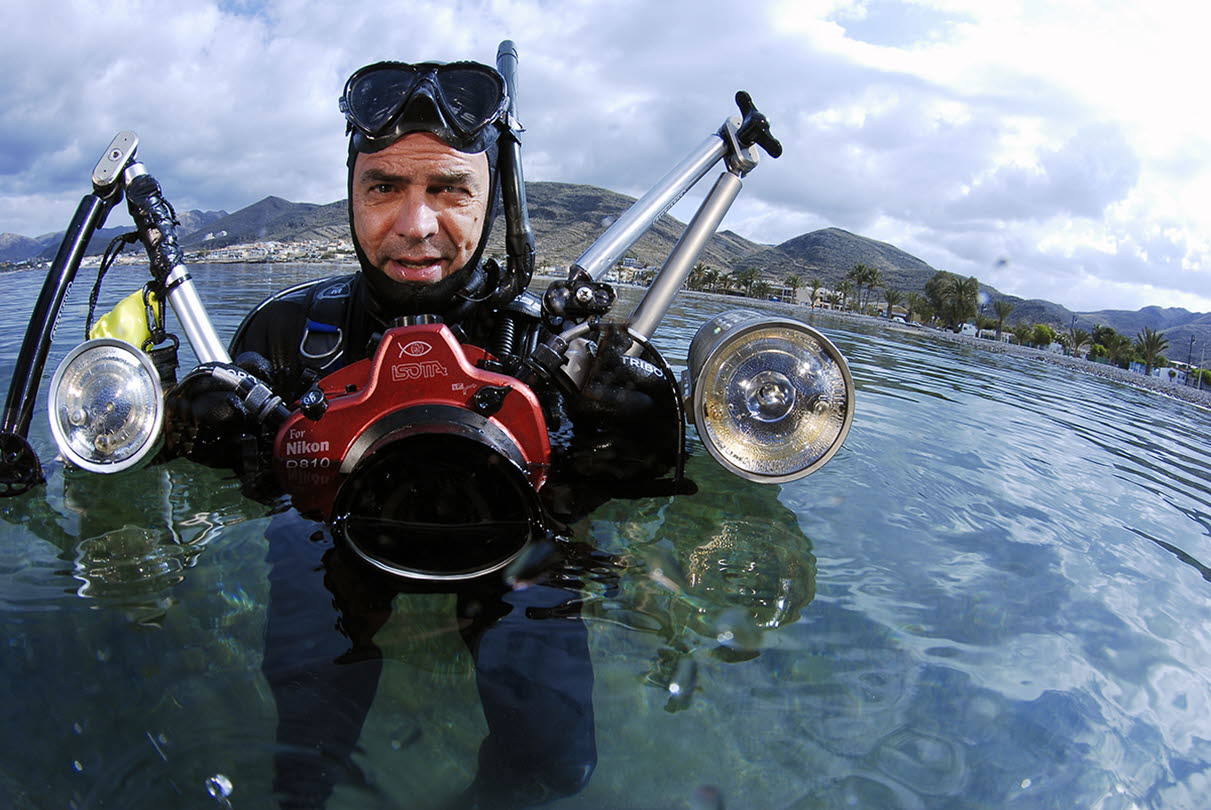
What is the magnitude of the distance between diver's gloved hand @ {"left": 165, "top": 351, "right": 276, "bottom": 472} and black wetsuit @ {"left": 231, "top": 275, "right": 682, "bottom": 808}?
1.62ft

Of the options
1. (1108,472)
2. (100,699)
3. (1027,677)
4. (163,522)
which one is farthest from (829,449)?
(1108,472)

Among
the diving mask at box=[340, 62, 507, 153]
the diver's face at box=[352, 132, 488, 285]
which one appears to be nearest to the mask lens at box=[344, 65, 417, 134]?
the diving mask at box=[340, 62, 507, 153]

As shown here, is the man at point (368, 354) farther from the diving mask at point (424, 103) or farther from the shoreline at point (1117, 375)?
the shoreline at point (1117, 375)

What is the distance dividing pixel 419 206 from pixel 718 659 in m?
2.07

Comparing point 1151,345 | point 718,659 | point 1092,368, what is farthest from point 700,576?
point 1151,345

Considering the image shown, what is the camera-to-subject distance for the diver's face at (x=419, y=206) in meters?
2.60

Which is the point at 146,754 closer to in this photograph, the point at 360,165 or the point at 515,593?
the point at 515,593

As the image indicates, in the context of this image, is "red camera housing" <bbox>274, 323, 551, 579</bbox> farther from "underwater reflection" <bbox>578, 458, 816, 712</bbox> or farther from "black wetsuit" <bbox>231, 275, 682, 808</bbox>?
"underwater reflection" <bbox>578, 458, 816, 712</bbox>

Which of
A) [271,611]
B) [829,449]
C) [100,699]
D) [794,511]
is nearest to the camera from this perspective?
[100,699]

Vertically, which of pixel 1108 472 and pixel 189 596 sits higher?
pixel 1108 472

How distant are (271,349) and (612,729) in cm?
252

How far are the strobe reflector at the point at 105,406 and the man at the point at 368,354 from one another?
0.15 meters

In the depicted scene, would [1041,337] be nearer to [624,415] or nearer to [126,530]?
A: [624,415]

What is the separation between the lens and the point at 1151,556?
136 inches
